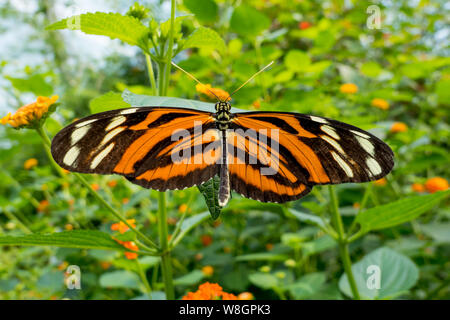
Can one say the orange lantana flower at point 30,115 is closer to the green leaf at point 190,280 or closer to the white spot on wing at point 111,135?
the white spot on wing at point 111,135

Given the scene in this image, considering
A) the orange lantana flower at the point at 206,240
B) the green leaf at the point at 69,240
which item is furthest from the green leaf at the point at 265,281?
the orange lantana flower at the point at 206,240

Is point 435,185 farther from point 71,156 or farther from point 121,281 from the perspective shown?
point 71,156

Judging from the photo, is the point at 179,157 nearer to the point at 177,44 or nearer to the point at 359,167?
the point at 177,44

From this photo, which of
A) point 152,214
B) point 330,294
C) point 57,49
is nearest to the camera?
point 330,294
